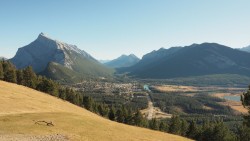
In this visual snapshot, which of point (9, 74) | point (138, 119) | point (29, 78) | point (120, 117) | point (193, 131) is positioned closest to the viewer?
point (193, 131)

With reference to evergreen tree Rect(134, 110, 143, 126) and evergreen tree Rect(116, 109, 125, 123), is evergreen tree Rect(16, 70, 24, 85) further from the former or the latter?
evergreen tree Rect(134, 110, 143, 126)

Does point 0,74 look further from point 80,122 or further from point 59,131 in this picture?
point 59,131

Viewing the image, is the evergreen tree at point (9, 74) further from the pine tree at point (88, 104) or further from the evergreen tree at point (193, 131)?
the evergreen tree at point (193, 131)

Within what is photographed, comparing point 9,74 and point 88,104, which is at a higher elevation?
point 9,74

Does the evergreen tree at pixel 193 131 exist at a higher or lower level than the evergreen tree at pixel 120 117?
lower

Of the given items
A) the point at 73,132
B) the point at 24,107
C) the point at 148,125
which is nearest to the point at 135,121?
the point at 148,125

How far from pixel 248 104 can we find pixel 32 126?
4578cm

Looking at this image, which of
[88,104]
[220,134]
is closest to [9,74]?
[88,104]

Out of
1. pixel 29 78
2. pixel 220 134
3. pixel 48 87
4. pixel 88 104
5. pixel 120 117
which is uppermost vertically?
pixel 29 78

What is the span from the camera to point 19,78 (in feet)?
536

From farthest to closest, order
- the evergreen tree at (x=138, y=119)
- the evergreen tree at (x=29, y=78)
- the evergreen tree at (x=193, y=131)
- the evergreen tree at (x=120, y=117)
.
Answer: the evergreen tree at (x=120, y=117) → the evergreen tree at (x=29, y=78) → the evergreen tree at (x=138, y=119) → the evergreen tree at (x=193, y=131)

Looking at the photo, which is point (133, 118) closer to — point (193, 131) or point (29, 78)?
point (193, 131)

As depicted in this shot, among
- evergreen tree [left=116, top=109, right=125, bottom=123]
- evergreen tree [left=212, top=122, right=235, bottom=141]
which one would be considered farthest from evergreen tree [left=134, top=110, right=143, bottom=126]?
evergreen tree [left=212, top=122, right=235, bottom=141]

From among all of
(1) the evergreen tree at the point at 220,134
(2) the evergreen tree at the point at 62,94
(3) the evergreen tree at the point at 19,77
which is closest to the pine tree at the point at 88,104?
(2) the evergreen tree at the point at 62,94
